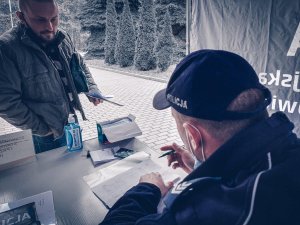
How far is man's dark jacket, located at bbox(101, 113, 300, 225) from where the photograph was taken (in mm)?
678

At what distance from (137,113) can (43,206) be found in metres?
4.65

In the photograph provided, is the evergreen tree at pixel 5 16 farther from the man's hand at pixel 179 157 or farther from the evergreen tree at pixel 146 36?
the man's hand at pixel 179 157

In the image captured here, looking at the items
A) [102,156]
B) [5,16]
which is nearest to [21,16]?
[102,156]

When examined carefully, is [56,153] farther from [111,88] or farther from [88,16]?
[88,16]

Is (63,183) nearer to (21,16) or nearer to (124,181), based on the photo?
(124,181)

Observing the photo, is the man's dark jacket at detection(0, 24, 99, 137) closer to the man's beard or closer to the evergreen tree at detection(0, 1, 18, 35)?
the man's beard

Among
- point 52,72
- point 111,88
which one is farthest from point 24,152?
point 111,88

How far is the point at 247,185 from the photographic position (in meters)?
0.70

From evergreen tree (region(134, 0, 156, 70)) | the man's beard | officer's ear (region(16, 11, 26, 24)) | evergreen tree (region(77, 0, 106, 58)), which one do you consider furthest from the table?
evergreen tree (region(77, 0, 106, 58))

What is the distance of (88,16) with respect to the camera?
17234 mm

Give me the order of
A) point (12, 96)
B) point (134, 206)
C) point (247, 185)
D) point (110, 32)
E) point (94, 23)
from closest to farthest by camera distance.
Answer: point (247, 185) < point (134, 206) < point (12, 96) < point (110, 32) < point (94, 23)

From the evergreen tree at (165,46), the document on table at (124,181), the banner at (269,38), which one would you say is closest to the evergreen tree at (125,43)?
the evergreen tree at (165,46)

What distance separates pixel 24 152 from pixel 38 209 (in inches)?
23.9

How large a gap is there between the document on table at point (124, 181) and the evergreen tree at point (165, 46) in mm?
9341
